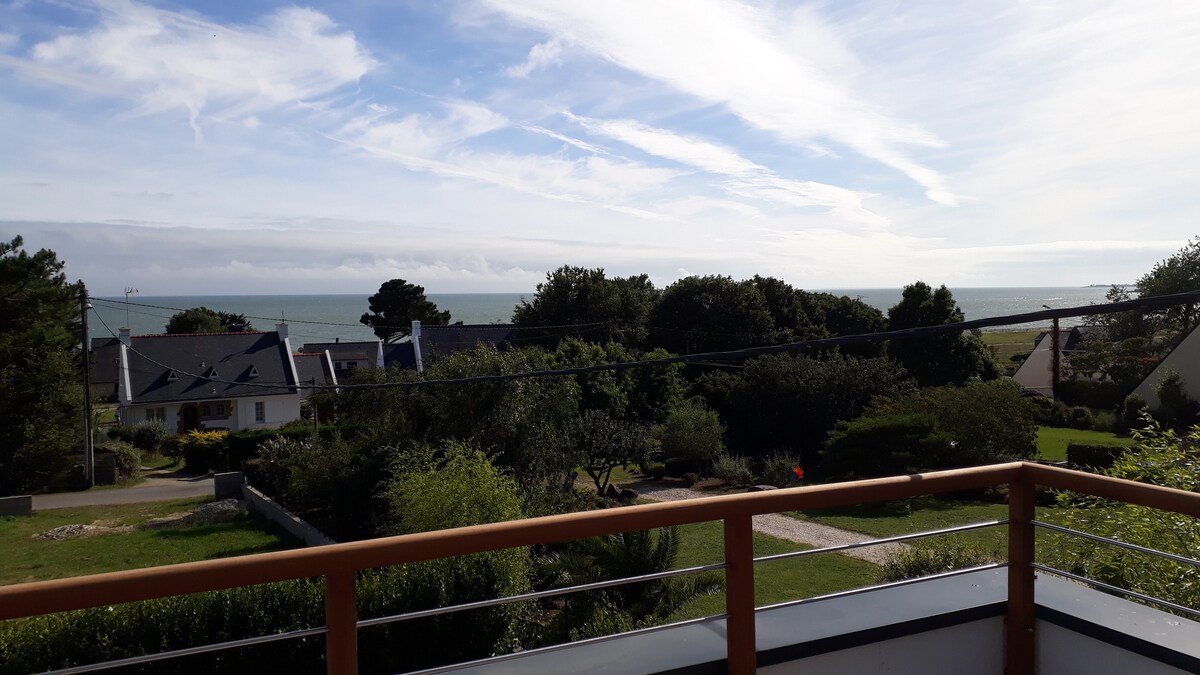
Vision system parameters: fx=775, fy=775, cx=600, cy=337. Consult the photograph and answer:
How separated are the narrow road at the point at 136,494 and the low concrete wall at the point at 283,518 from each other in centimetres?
288

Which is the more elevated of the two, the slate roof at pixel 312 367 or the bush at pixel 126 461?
the slate roof at pixel 312 367

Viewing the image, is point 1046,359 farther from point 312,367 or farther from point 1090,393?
point 312,367

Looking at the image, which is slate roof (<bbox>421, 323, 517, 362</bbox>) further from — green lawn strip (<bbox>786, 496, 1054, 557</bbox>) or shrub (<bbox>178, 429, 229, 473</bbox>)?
green lawn strip (<bbox>786, 496, 1054, 557</bbox>)

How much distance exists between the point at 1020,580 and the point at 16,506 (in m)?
22.8

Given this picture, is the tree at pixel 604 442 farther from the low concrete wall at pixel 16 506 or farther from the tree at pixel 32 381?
the tree at pixel 32 381

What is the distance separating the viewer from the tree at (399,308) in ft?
190

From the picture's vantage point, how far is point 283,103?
1295 cm

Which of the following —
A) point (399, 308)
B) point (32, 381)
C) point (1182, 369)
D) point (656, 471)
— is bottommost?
Answer: point (656, 471)

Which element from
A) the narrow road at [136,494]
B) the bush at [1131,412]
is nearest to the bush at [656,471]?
the narrow road at [136,494]

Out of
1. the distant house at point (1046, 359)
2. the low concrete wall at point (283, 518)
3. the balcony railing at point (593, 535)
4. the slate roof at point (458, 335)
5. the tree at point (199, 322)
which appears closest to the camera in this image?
the balcony railing at point (593, 535)

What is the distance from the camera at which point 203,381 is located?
3288 cm

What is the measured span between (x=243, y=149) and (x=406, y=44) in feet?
24.3

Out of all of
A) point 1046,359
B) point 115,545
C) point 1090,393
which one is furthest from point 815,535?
point 1046,359

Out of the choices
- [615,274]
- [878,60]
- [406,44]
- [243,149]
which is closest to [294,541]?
[243,149]
